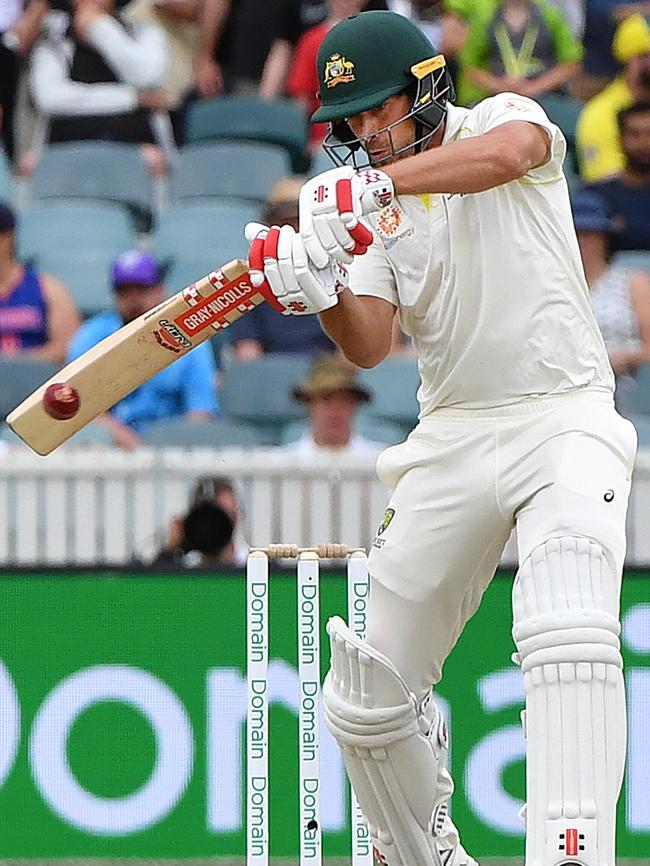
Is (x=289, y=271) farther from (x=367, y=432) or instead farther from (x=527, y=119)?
(x=367, y=432)

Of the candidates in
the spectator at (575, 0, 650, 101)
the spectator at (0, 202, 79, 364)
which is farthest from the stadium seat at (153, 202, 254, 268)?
the spectator at (575, 0, 650, 101)

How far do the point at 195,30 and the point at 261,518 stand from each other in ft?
13.6

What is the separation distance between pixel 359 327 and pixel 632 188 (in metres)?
4.58

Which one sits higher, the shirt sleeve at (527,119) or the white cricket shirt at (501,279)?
the shirt sleeve at (527,119)

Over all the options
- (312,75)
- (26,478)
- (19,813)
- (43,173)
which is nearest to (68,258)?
(43,173)

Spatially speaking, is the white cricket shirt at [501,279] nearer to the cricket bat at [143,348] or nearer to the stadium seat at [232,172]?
the cricket bat at [143,348]

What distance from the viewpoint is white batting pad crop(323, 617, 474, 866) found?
4184mm

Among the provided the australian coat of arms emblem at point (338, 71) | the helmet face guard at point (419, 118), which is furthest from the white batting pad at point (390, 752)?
the australian coat of arms emblem at point (338, 71)

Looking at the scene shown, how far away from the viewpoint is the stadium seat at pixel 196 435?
7082 millimetres

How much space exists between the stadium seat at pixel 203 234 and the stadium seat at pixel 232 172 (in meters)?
0.22

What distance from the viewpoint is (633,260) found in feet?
27.2

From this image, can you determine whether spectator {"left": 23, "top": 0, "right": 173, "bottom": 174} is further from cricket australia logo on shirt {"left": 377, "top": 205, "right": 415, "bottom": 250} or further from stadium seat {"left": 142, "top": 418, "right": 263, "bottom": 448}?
cricket australia logo on shirt {"left": 377, "top": 205, "right": 415, "bottom": 250}

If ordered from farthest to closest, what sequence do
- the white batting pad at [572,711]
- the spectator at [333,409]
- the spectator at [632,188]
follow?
the spectator at [632,188]
the spectator at [333,409]
the white batting pad at [572,711]

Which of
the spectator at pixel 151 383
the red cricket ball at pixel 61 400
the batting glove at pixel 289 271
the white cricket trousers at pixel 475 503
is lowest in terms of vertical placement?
the white cricket trousers at pixel 475 503
